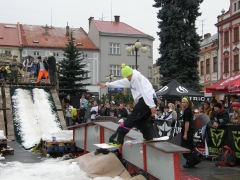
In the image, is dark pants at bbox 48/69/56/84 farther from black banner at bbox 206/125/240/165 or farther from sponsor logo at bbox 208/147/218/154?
sponsor logo at bbox 208/147/218/154

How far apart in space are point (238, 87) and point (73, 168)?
611 centimetres

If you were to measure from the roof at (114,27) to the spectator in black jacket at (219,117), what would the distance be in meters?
48.6

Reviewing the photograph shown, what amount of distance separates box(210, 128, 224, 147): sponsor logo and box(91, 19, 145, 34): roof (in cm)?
4852

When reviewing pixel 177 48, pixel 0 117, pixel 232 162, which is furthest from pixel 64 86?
pixel 232 162

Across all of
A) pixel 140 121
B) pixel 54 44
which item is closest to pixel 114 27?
pixel 54 44

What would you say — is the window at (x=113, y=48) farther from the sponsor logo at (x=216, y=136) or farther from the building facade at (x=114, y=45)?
the sponsor logo at (x=216, y=136)

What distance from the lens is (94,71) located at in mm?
58594

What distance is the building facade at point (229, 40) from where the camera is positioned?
42906 mm

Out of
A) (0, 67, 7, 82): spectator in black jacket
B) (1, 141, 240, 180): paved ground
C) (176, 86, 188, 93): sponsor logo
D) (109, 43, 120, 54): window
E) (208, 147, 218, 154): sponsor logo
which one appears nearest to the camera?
(1, 141, 240, 180): paved ground

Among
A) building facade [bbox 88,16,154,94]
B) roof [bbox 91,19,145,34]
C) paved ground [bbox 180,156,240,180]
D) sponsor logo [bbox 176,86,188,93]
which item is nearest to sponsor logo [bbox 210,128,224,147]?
paved ground [bbox 180,156,240,180]

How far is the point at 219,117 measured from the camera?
36.4 ft

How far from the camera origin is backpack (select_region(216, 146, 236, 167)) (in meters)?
10.2

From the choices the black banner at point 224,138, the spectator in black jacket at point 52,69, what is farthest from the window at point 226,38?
the black banner at point 224,138

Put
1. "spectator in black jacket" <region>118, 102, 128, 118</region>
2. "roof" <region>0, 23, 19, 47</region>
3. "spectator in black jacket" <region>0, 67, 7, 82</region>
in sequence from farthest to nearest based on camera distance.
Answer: "roof" <region>0, 23, 19, 47</region> → "spectator in black jacket" <region>0, 67, 7, 82</region> → "spectator in black jacket" <region>118, 102, 128, 118</region>
